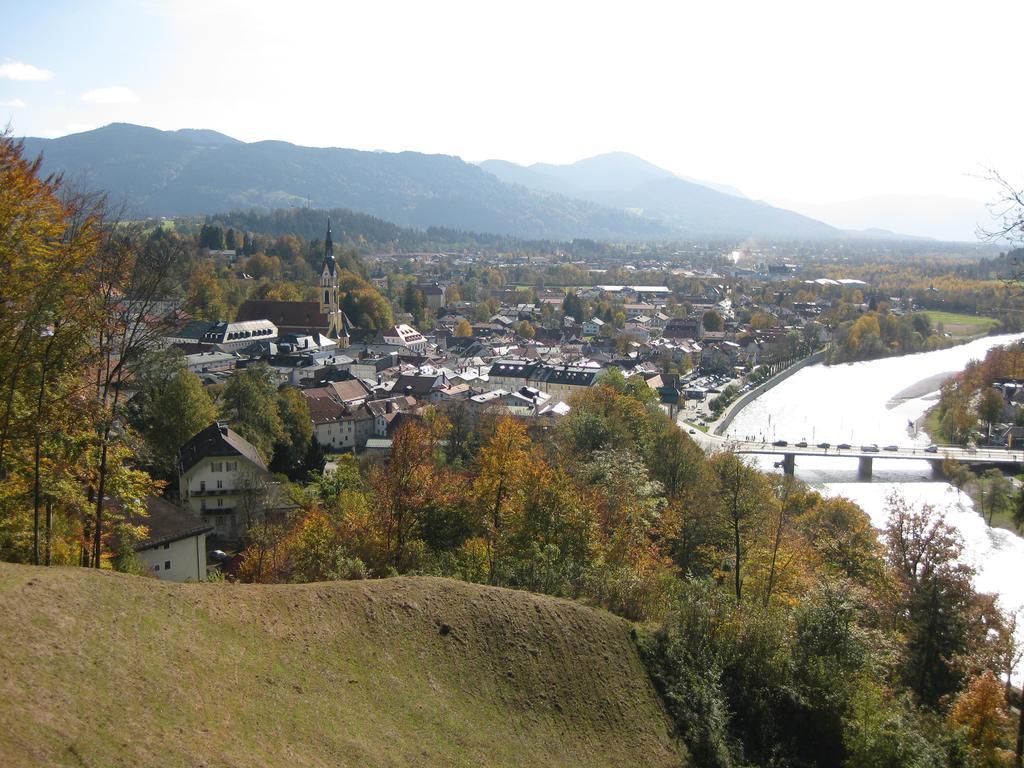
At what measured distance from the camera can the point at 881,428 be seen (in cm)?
3909

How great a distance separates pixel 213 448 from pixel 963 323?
73419mm

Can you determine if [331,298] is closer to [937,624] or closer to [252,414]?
[252,414]

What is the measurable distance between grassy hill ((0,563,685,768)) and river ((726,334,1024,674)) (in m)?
10.2

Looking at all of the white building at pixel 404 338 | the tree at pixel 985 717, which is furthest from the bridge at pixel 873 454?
the tree at pixel 985 717

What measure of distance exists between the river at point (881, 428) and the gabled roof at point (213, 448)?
45.9 ft

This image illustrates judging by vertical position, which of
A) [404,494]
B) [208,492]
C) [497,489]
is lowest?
[208,492]

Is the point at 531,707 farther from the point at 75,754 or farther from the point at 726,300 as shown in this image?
the point at 726,300

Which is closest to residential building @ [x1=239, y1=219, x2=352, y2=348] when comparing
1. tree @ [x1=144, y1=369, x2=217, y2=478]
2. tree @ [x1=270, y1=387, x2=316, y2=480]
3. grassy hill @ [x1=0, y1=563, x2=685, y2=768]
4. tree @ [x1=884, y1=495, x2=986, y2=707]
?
tree @ [x1=270, y1=387, x2=316, y2=480]

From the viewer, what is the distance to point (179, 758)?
5.11 meters

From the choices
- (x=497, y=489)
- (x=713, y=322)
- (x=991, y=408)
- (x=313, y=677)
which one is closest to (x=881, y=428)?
(x=991, y=408)

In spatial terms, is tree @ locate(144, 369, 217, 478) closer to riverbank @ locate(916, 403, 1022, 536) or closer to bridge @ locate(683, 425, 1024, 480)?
bridge @ locate(683, 425, 1024, 480)

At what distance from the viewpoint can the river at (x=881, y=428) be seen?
23203 millimetres

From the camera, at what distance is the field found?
68.9m

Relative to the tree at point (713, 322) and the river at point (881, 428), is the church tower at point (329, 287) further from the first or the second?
the tree at point (713, 322)
